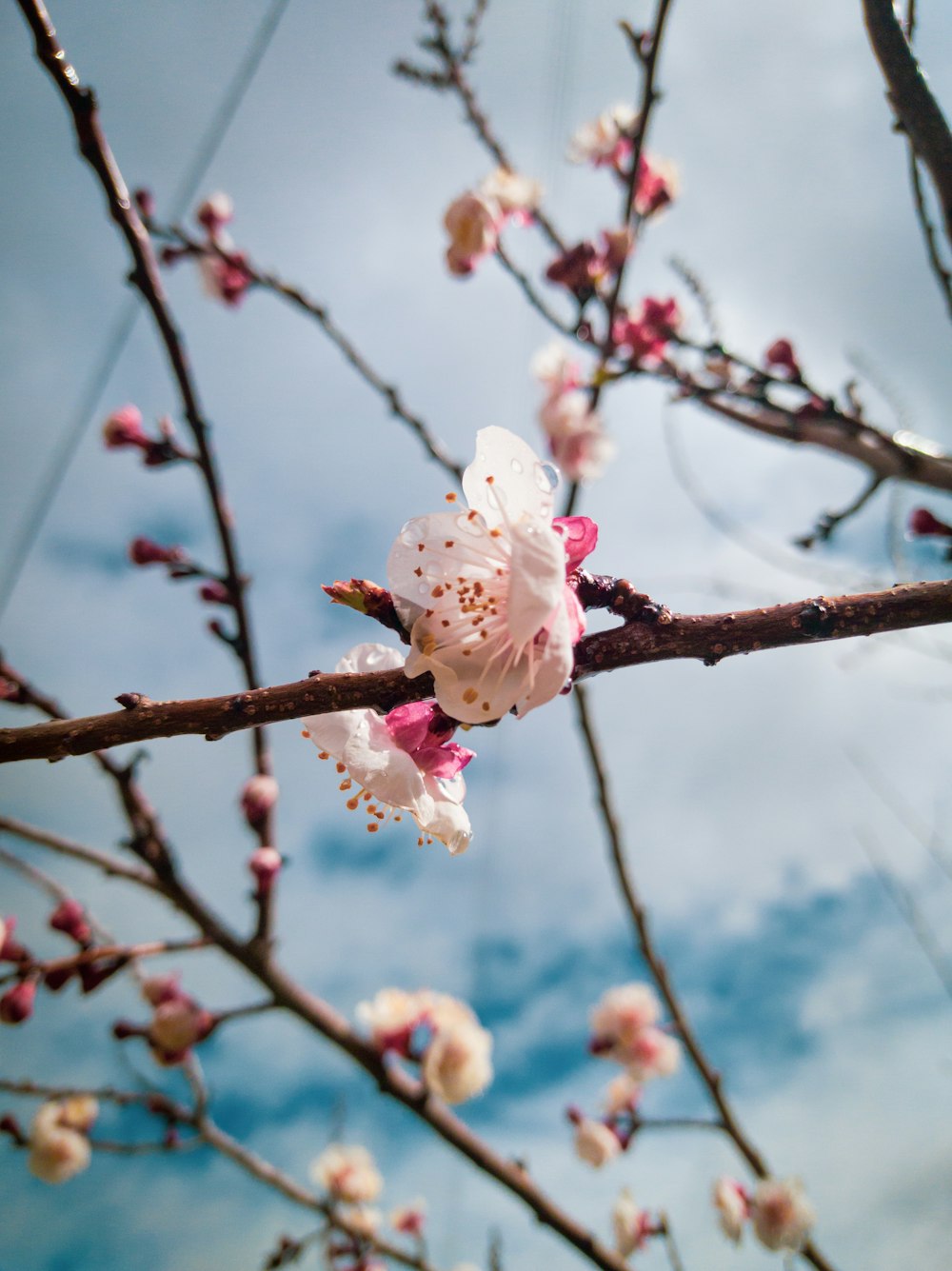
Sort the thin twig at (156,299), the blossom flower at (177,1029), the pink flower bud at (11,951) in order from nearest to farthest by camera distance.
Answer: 1. the thin twig at (156,299)
2. the pink flower bud at (11,951)
3. the blossom flower at (177,1029)

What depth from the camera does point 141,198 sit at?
2.44 m

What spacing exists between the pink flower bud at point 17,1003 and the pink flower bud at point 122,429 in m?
1.59

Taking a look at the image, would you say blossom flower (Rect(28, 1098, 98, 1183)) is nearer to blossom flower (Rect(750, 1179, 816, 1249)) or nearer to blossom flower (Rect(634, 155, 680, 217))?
blossom flower (Rect(750, 1179, 816, 1249))

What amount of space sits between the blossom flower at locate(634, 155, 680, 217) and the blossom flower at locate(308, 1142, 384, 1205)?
411 centimetres

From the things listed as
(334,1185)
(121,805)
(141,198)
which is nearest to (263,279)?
(141,198)

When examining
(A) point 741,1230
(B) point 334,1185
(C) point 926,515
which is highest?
(C) point 926,515

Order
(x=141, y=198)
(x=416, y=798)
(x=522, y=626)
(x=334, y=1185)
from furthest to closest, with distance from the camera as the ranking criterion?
(x=334, y=1185) → (x=141, y=198) → (x=416, y=798) → (x=522, y=626)

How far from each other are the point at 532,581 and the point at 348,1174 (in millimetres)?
3527

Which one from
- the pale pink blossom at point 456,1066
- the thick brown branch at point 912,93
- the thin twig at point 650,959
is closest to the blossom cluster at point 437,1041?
the pale pink blossom at point 456,1066

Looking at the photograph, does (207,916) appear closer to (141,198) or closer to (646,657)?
(646,657)

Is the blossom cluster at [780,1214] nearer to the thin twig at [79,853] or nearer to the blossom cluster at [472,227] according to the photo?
the thin twig at [79,853]

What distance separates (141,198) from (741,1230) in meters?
4.14

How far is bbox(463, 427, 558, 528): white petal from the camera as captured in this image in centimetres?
79

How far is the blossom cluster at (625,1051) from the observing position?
9.36 ft
